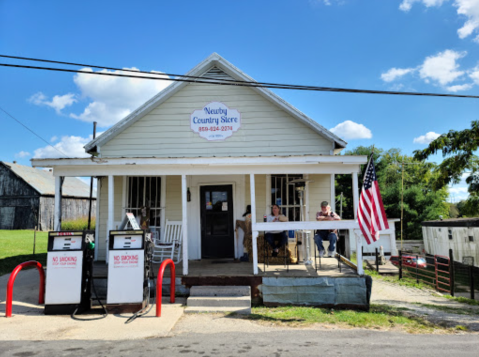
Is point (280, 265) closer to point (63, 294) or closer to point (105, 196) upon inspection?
point (63, 294)

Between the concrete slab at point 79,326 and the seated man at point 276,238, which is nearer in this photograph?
the concrete slab at point 79,326

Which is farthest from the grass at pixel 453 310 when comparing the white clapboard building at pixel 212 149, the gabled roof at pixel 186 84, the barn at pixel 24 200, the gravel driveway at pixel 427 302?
the barn at pixel 24 200

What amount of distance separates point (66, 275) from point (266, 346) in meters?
3.49

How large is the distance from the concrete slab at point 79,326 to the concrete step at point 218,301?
226 mm

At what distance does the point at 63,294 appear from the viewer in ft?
18.3

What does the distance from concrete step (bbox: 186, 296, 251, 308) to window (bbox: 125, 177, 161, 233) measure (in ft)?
11.4

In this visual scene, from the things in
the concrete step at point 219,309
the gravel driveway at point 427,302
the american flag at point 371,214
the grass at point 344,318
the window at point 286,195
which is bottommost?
the gravel driveway at point 427,302

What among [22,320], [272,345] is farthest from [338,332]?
[22,320]

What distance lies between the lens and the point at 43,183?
28.7 meters

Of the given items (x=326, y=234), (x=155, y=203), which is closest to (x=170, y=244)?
(x=155, y=203)

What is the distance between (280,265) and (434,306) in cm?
346

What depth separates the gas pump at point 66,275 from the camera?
220 inches

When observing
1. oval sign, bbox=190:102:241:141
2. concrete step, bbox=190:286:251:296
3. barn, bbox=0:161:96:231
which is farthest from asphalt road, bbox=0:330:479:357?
barn, bbox=0:161:96:231

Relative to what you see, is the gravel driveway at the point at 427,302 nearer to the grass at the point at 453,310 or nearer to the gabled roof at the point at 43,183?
the grass at the point at 453,310
